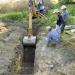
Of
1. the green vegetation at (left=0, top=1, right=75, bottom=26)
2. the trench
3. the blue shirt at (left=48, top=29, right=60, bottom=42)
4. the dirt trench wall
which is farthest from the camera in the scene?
the green vegetation at (left=0, top=1, right=75, bottom=26)

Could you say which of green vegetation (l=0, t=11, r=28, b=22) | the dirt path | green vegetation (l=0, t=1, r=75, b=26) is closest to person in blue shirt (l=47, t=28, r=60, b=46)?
→ the dirt path

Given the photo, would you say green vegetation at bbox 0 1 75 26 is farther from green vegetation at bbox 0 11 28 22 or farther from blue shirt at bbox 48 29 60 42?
blue shirt at bbox 48 29 60 42

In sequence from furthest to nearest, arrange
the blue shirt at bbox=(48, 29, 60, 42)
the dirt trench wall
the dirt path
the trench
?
the blue shirt at bbox=(48, 29, 60, 42), the trench, the dirt trench wall, the dirt path

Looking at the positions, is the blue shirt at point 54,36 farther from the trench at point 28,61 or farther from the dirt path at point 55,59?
the trench at point 28,61

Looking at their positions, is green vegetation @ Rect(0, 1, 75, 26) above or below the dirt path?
above

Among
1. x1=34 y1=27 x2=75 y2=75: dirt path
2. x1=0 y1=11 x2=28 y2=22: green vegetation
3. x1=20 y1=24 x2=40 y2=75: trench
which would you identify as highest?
x1=0 y1=11 x2=28 y2=22: green vegetation

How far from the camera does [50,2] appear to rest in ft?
59.6

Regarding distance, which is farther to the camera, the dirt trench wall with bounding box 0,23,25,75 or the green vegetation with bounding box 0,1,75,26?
the green vegetation with bounding box 0,1,75,26

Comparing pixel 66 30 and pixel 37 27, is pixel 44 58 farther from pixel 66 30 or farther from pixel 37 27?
pixel 37 27

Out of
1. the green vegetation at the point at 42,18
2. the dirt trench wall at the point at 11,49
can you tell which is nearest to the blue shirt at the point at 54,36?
the dirt trench wall at the point at 11,49

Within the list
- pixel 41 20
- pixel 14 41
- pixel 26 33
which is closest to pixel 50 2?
pixel 41 20

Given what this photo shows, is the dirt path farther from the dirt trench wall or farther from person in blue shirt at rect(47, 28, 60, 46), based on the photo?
the dirt trench wall

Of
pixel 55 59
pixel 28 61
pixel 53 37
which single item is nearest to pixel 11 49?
pixel 28 61

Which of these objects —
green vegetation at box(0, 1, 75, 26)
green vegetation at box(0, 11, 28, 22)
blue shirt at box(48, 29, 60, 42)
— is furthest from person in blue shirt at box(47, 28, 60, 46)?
green vegetation at box(0, 11, 28, 22)
